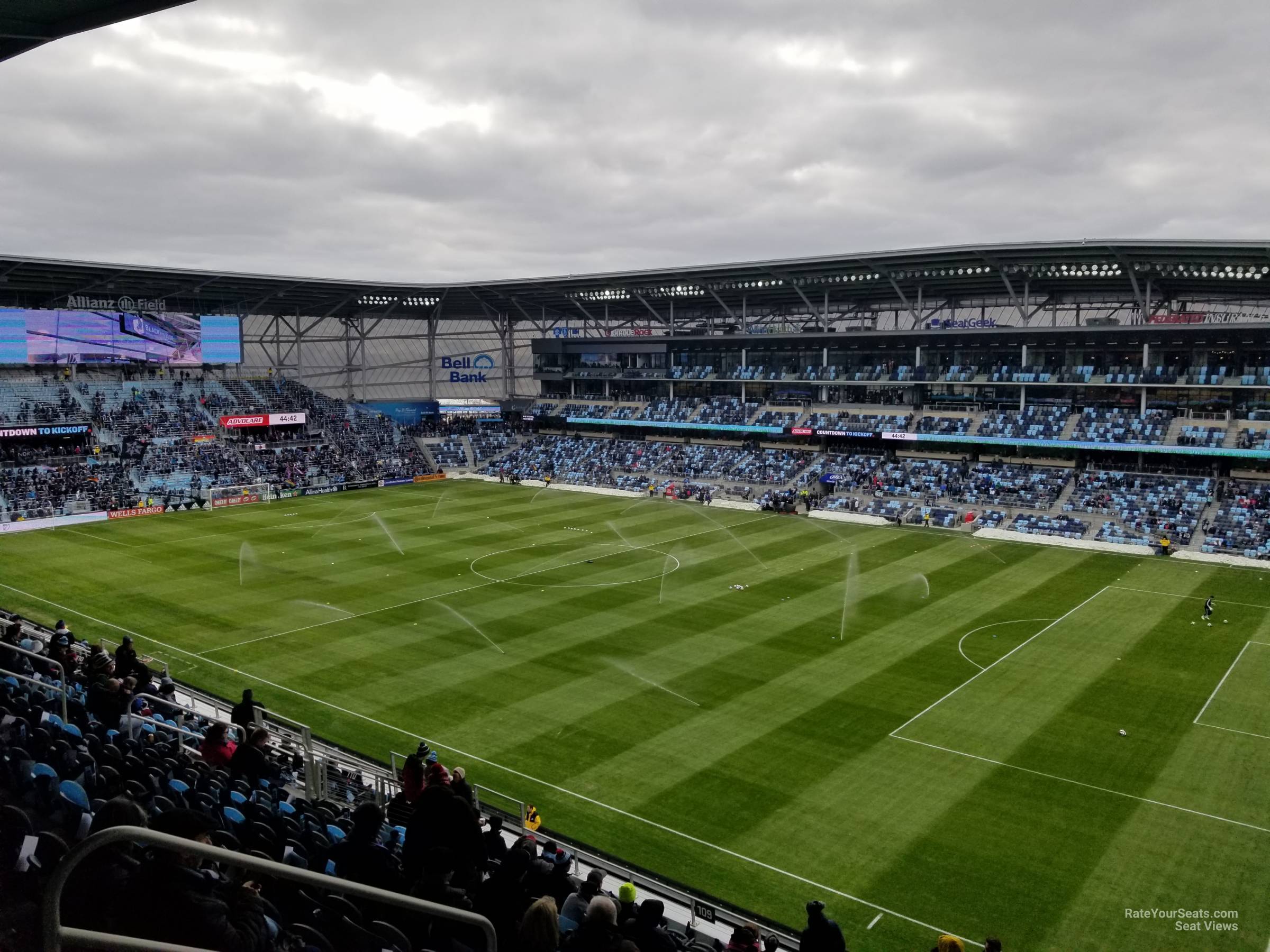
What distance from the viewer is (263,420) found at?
7338 cm

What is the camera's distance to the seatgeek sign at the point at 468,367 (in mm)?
93688

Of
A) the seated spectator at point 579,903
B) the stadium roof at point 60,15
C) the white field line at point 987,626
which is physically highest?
the stadium roof at point 60,15

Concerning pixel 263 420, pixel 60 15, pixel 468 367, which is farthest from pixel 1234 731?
pixel 468 367

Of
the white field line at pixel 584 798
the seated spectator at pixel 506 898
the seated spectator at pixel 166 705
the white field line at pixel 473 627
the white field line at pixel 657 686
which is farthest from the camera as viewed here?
the white field line at pixel 473 627

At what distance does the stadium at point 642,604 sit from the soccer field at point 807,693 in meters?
0.16

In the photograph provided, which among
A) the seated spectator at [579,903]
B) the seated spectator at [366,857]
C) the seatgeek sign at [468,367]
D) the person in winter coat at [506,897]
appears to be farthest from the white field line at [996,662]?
the seatgeek sign at [468,367]

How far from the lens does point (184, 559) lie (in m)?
44.6

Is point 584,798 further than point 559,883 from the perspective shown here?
Yes

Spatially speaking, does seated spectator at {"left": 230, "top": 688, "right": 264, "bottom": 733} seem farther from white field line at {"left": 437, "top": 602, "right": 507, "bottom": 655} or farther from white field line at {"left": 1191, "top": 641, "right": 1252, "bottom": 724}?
white field line at {"left": 1191, "top": 641, "right": 1252, "bottom": 724}

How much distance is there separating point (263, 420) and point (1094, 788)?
6744 centimetres

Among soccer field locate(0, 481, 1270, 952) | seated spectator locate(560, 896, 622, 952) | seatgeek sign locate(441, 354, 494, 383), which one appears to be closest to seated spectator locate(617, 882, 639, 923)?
seated spectator locate(560, 896, 622, 952)

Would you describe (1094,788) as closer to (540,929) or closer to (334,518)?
(540,929)

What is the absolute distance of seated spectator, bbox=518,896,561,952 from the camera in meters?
7.69

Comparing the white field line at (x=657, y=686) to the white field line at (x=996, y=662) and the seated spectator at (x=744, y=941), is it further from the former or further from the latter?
the seated spectator at (x=744, y=941)
